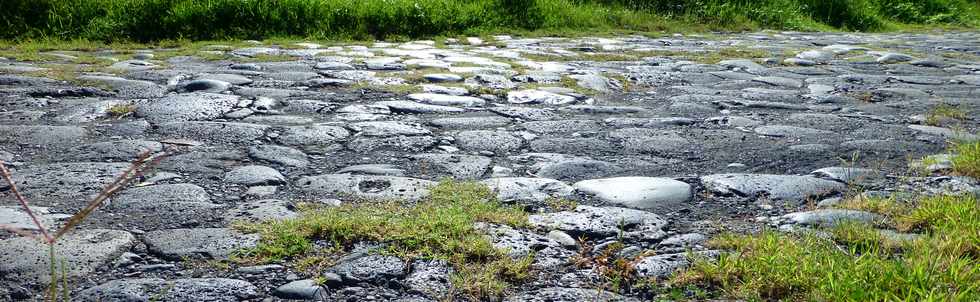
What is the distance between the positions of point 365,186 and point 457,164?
19.4 inches

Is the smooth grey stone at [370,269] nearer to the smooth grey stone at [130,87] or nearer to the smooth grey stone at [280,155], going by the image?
the smooth grey stone at [280,155]

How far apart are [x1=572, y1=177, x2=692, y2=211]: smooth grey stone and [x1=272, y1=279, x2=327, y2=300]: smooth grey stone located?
1.14 m

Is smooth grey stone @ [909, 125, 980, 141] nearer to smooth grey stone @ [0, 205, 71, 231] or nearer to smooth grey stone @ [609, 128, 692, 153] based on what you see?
smooth grey stone @ [609, 128, 692, 153]

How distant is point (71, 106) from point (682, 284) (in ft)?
11.2

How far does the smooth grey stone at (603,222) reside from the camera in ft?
8.68

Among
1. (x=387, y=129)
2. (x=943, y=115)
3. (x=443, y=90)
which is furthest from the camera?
(x=443, y=90)

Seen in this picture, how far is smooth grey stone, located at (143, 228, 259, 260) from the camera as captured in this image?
2395mm

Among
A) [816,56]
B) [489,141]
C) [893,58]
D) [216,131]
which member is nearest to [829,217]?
[489,141]

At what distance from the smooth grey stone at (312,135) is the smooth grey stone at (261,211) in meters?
0.97

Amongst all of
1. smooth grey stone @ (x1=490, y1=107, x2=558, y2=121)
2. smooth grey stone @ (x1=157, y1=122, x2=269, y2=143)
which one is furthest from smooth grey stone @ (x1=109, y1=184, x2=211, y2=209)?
smooth grey stone @ (x1=490, y1=107, x2=558, y2=121)

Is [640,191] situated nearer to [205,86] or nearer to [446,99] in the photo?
[446,99]

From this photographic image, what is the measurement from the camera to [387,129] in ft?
13.8

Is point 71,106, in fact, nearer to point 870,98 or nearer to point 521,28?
point 870,98

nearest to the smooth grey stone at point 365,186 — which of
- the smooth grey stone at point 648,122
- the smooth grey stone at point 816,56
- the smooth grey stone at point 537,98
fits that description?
the smooth grey stone at point 648,122
